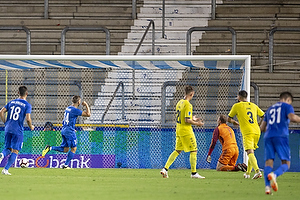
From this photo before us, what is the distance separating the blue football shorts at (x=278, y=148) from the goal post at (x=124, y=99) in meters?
6.32

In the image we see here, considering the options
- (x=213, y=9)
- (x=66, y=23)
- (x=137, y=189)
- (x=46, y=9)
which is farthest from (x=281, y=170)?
(x=46, y=9)

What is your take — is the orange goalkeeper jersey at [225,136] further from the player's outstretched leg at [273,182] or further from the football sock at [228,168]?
the player's outstretched leg at [273,182]

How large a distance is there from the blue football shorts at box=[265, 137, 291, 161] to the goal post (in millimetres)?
6316

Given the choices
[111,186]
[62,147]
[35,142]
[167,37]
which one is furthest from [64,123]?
[167,37]

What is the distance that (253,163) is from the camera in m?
10.9

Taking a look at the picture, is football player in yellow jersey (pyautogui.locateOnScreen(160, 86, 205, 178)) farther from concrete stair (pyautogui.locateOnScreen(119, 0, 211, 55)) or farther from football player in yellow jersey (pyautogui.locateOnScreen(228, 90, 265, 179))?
concrete stair (pyautogui.locateOnScreen(119, 0, 211, 55))

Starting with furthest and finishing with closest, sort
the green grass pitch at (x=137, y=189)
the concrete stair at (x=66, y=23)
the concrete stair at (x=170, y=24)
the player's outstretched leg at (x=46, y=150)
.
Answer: the concrete stair at (x=66, y=23), the concrete stair at (x=170, y=24), the player's outstretched leg at (x=46, y=150), the green grass pitch at (x=137, y=189)

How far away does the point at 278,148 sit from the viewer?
8.01m

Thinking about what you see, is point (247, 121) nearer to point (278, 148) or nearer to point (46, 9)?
point (278, 148)

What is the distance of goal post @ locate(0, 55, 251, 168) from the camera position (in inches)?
587

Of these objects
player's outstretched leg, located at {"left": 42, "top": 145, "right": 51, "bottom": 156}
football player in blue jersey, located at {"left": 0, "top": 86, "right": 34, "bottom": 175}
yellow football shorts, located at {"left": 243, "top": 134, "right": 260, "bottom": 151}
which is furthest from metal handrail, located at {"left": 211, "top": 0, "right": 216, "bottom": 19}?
football player in blue jersey, located at {"left": 0, "top": 86, "right": 34, "bottom": 175}

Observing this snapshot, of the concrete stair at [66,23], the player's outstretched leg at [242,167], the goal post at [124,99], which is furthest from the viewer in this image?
the concrete stair at [66,23]

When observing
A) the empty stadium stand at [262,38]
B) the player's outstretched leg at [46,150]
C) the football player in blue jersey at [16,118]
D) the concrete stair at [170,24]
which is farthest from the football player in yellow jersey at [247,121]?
the concrete stair at [170,24]

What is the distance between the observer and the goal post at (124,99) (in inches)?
587
